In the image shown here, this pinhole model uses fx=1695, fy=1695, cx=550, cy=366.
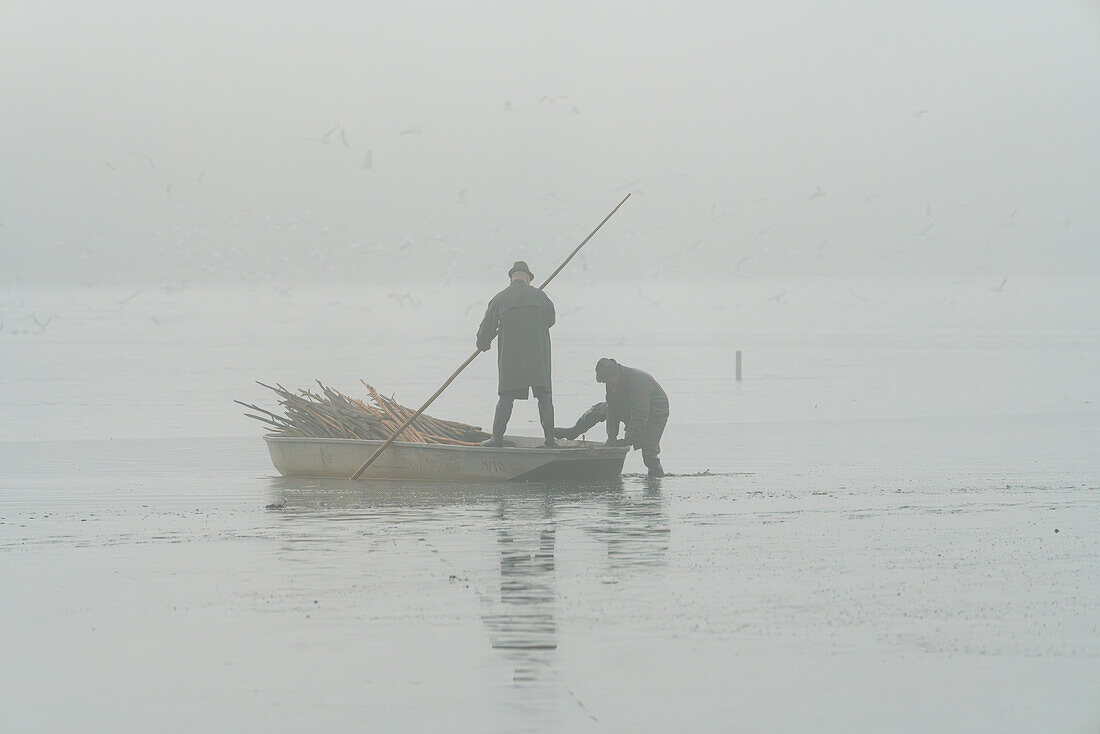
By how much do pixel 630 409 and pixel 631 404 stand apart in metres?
0.07

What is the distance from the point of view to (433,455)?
15117 millimetres

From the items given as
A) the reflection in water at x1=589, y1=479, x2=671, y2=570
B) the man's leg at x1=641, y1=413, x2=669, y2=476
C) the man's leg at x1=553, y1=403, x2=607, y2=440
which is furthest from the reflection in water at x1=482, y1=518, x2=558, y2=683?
the man's leg at x1=641, y1=413, x2=669, y2=476

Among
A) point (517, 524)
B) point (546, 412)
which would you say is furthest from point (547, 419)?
point (517, 524)

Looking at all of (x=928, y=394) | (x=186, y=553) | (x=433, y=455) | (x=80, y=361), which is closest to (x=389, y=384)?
(x=928, y=394)

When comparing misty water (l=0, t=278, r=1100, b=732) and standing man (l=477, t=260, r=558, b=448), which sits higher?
standing man (l=477, t=260, r=558, b=448)

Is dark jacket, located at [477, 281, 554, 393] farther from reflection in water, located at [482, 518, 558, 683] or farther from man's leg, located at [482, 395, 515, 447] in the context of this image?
reflection in water, located at [482, 518, 558, 683]

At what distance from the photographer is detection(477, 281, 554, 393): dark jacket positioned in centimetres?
1479

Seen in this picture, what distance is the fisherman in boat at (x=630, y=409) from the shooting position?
14.9m

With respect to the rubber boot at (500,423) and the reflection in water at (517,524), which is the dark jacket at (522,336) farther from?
→ the reflection in water at (517,524)

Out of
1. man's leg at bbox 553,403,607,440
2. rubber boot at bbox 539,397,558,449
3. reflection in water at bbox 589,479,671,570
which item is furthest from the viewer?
man's leg at bbox 553,403,607,440

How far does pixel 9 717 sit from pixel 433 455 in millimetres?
8365

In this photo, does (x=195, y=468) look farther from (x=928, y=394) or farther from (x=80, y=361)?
(x=80, y=361)

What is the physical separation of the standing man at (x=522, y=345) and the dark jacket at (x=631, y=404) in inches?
23.6

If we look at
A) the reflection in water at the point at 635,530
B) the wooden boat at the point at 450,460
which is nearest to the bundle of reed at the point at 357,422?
the wooden boat at the point at 450,460
